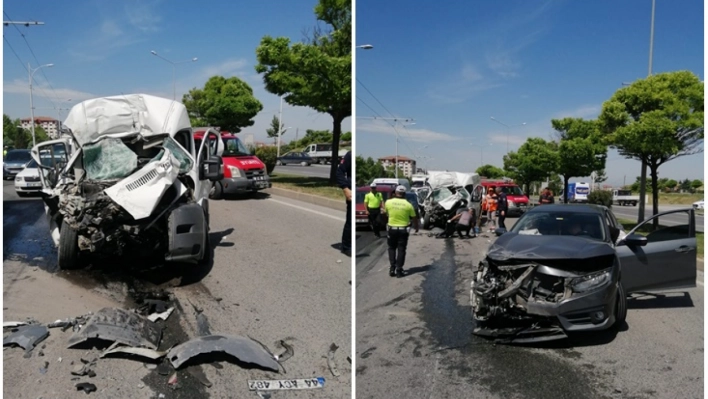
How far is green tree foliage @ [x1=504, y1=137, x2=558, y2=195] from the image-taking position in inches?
635

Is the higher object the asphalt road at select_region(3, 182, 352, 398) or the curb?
the curb

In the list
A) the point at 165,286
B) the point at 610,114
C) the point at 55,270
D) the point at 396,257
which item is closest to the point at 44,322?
the point at 165,286

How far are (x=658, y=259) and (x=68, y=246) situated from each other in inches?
244

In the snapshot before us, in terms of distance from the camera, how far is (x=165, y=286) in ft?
19.6

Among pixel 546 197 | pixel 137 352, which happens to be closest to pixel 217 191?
pixel 546 197

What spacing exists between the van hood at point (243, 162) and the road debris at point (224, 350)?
10.3 m

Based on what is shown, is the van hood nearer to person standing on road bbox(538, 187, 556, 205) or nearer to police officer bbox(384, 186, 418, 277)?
person standing on road bbox(538, 187, 556, 205)

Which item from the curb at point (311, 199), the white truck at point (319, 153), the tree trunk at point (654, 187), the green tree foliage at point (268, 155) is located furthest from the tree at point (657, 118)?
the white truck at point (319, 153)

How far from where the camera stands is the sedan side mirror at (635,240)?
5308mm

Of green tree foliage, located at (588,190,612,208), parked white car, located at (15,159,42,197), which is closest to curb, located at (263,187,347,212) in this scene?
green tree foliage, located at (588,190,612,208)

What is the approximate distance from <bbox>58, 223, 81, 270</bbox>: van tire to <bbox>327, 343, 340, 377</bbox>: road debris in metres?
3.39

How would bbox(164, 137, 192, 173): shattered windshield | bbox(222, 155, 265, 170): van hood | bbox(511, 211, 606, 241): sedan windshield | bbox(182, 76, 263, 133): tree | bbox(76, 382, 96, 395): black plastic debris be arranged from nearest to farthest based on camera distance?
bbox(76, 382, 96, 395): black plastic debris < bbox(511, 211, 606, 241): sedan windshield < bbox(164, 137, 192, 173): shattered windshield < bbox(222, 155, 265, 170): van hood < bbox(182, 76, 263, 133): tree

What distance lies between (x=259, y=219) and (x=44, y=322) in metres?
6.26

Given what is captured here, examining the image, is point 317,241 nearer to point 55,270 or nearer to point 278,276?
point 278,276
